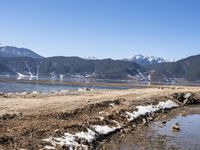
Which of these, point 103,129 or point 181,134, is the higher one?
point 103,129

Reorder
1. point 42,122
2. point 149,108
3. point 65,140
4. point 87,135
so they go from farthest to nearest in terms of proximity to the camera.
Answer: point 149,108
point 42,122
point 87,135
point 65,140

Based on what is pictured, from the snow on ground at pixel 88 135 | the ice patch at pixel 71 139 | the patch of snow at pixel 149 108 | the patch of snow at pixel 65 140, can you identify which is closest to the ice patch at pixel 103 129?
the snow on ground at pixel 88 135

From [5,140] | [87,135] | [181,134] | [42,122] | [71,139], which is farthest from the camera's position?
[181,134]

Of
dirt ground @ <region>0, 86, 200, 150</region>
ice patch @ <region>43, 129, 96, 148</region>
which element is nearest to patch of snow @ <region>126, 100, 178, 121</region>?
dirt ground @ <region>0, 86, 200, 150</region>

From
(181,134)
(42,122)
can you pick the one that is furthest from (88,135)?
(181,134)

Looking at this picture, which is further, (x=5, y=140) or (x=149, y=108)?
(x=149, y=108)

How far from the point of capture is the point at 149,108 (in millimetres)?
51156

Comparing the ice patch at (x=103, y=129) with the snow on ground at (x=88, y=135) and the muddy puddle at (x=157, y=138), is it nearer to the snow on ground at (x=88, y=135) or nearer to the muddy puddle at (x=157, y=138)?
the snow on ground at (x=88, y=135)

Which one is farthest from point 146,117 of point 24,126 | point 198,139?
point 24,126

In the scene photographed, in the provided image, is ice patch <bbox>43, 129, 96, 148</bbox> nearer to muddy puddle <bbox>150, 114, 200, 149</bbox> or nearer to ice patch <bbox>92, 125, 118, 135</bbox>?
ice patch <bbox>92, 125, 118, 135</bbox>

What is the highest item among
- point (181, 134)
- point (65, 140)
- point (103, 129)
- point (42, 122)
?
point (42, 122)

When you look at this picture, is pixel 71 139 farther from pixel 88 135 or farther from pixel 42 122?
pixel 42 122

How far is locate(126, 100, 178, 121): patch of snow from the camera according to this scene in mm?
42456

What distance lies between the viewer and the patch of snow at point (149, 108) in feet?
139
